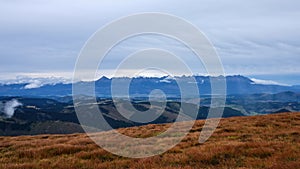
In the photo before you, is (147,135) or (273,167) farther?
(147,135)

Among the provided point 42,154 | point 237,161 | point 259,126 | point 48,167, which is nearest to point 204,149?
point 237,161

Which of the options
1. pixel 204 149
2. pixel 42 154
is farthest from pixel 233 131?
pixel 42 154

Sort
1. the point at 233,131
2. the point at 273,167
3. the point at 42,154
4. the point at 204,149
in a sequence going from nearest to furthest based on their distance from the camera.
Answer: the point at 273,167, the point at 204,149, the point at 42,154, the point at 233,131

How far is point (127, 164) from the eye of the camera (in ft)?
51.3

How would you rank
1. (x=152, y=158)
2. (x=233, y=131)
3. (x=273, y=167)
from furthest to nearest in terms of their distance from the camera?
(x=233, y=131)
(x=152, y=158)
(x=273, y=167)

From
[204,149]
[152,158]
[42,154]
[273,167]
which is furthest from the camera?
[42,154]

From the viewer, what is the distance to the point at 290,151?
16109 mm

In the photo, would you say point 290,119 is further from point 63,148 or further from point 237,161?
point 63,148

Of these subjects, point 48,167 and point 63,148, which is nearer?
point 48,167

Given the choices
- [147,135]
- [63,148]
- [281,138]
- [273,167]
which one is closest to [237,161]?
[273,167]

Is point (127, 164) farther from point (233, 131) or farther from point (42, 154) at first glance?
point (233, 131)

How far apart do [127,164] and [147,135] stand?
12.7 metres

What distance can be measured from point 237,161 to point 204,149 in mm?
2913

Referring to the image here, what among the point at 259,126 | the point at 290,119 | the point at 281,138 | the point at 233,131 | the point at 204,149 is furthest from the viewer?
the point at 290,119
